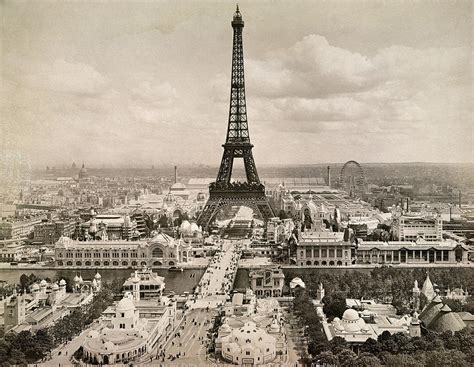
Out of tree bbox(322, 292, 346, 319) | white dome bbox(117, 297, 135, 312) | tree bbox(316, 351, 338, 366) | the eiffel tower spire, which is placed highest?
the eiffel tower spire

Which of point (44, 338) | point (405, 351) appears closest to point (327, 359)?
point (405, 351)

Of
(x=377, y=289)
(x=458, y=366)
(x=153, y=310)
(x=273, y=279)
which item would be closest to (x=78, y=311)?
(x=153, y=310)

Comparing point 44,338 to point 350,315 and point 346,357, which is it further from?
point 350,315

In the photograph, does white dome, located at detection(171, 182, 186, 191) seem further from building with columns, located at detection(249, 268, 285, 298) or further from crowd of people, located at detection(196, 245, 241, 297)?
building with columns, located at detection(249, 268, 285, 298)

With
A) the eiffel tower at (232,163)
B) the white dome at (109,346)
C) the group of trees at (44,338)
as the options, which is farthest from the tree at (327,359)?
the eiffel tower at (232,163)

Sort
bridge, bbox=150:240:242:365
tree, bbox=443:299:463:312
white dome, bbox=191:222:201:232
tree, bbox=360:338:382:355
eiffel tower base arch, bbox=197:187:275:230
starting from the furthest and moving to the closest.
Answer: white dome, bbox=191:222:201:232, eiffel tower base arch, bbox=197:187:275:230, tree, bbox=443:299:463:312, bridge, bbox=150:240:242:365, tree, bbox=360:338:382:355

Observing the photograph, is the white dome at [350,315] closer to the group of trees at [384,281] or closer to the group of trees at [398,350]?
the group of trees at [398,350]

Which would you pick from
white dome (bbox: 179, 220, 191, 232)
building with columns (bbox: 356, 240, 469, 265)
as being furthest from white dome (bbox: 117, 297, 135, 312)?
building with columns (bbox: 356, 240, 469, 265)

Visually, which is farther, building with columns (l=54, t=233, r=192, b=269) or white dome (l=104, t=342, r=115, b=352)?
building with columns (l=54, t=233, r=192, b=269)
